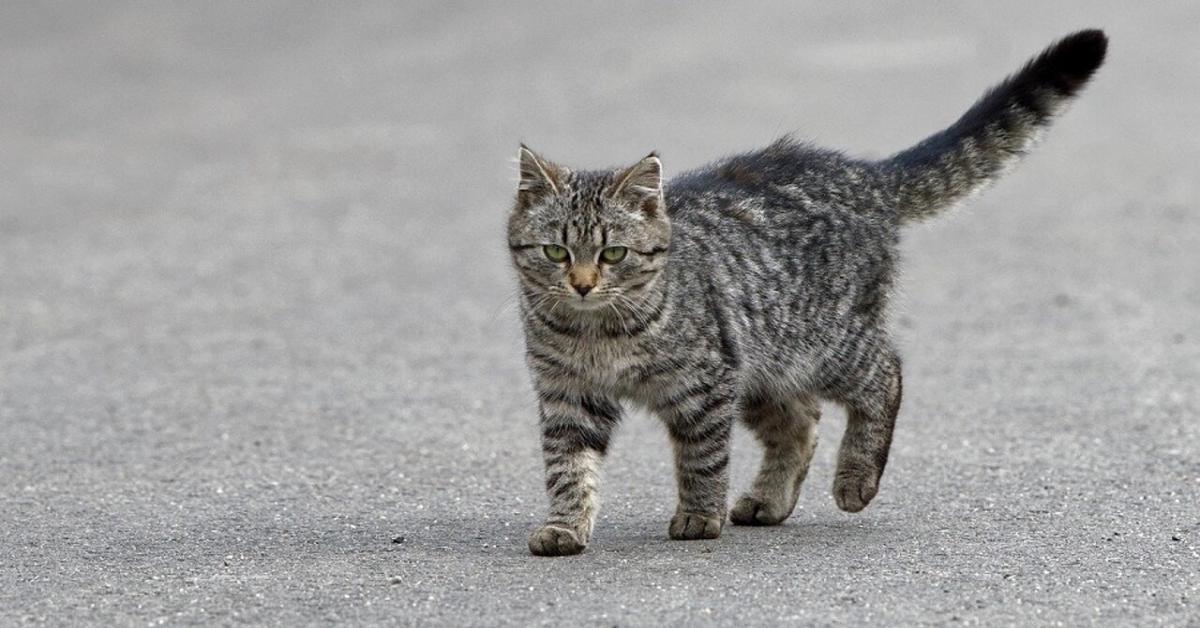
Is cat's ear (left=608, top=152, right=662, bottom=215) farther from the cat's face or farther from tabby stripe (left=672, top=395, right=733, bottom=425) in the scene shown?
tabby stripe (left=672, top=395, right=733, bottom=425)

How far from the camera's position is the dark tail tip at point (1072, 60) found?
759cm

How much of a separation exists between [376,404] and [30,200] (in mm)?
5633

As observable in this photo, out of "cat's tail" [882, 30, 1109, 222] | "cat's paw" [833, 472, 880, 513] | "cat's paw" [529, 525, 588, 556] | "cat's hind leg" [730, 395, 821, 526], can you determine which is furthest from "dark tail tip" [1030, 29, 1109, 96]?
"cat's paw" [529, 525, 588, 556]

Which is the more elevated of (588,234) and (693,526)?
(588,234)

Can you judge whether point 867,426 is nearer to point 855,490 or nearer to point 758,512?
point 855,490

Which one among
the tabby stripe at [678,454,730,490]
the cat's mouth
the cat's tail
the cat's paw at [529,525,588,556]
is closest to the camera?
the cat's paw at [529,525,588,556]

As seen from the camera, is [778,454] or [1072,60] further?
[1072,60]

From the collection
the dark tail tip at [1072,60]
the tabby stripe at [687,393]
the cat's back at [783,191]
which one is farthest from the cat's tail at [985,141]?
the tabby stripe at [687,393]

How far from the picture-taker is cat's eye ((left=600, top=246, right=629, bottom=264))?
671 centimetres

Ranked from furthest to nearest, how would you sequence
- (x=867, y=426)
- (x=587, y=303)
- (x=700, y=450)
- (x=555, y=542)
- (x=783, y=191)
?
(x=783, y=191) → (x=867, y=426) → (x=700, y=450) → (x=587, y=303) → (x=555, y=542)

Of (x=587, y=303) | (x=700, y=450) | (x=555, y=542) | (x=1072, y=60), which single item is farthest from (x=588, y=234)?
(x=1072, y=60)

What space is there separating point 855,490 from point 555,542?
52.1 inches

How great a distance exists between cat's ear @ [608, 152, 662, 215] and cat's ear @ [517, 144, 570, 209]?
0.20 meters

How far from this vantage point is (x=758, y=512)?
7328 mm
